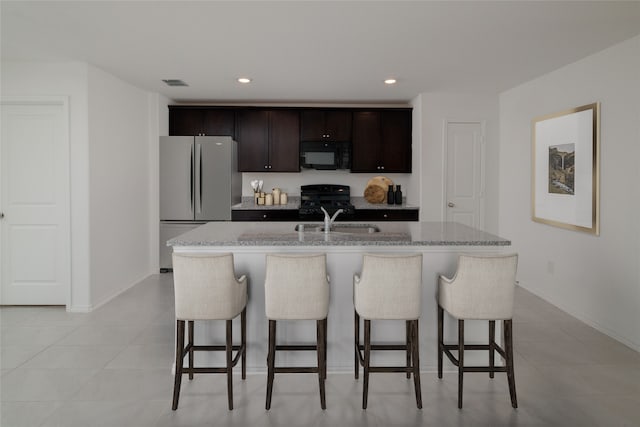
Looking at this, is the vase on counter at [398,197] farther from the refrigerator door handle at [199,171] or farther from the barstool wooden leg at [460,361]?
the barstool wooden leg at [460,361]

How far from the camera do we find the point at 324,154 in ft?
19.9

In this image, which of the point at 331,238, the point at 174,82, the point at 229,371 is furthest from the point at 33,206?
the point at 331,238

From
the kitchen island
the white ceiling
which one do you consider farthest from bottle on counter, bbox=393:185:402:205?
the kitchen island

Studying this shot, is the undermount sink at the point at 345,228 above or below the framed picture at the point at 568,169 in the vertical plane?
below

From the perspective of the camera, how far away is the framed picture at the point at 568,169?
3.83m

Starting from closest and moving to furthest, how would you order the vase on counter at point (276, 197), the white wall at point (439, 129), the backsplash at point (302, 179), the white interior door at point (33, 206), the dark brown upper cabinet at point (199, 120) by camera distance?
the white interior door at point (33, 206)
the white wall at point (439, 129)
the dark brown upper cabinet at point (199, 120)
the vase on counter at point (276, 197)
the backsplash at point (302, 179)

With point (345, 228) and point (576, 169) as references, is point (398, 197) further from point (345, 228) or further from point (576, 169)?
point (345, 228)

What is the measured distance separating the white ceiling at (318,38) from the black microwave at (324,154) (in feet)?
3.82

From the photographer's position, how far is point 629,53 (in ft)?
11.3

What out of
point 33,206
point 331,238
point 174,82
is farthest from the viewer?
point 174,82

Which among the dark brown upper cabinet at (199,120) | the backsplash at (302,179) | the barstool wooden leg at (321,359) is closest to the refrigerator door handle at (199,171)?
the dark brown upper cabinet at (199,120)

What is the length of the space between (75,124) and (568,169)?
4.86m

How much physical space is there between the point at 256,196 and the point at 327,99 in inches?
66.6

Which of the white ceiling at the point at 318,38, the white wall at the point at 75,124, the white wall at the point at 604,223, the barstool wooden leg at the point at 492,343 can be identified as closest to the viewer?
the barstool wooden leg at the point at 492,343
